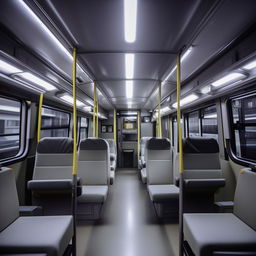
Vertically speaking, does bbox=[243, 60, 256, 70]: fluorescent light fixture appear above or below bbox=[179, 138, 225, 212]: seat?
above

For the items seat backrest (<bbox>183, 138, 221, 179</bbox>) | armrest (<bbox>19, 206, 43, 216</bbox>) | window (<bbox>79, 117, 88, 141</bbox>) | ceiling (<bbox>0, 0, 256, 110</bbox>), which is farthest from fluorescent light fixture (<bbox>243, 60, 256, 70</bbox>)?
window (<bbox>79, 117, 88, 141</bbox>)

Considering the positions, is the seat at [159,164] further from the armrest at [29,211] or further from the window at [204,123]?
the armrest at [29,211]

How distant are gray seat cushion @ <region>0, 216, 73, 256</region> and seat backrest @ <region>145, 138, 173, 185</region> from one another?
195 centimetres

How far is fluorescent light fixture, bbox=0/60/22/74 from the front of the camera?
1720 mm

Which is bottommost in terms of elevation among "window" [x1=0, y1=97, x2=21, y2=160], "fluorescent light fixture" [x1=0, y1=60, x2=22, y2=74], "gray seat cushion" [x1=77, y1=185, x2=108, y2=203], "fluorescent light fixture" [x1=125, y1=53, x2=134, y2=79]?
"gray seat cushion" [x1=77, y1=185, x2=108, y2=203]

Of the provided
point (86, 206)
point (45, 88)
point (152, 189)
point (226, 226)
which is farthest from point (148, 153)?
point (45, 88)

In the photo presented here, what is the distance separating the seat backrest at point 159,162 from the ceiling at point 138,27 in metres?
1.68

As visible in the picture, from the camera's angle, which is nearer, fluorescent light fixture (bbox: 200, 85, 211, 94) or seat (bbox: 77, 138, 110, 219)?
fluorescent light fixture (bbox: 200, 85, 211, 94)

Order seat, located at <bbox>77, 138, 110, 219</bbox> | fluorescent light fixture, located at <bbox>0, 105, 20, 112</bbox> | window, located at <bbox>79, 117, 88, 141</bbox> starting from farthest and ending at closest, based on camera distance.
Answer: window, located at <bbox>79, 117, 88, 141</bbox> → seat, located at <bbox>77, 138, 110, 219</bbox> → fluorescent light fixture, located at <bbox>0, 105, 20, 112</bbox>

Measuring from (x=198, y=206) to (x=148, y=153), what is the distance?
129 centimetres

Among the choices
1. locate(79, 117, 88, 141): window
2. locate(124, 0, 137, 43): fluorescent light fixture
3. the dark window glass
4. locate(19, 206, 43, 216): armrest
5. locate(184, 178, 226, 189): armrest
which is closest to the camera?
locate(124, 0, 137, 43): fluorescent light fixture

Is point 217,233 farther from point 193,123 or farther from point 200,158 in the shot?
point 193,123

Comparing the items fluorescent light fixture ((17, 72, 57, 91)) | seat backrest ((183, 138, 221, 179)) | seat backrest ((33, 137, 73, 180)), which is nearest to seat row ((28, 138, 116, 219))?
seat backrest ((33, 137, 73, 180))

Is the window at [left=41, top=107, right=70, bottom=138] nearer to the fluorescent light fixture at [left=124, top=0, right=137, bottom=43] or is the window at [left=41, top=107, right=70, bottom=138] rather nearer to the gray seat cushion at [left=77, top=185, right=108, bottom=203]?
the gray seat cushion at [left=77, top=185, right=108, bottom=203]
